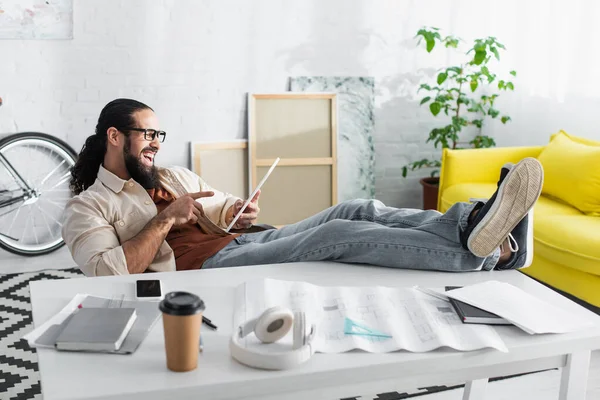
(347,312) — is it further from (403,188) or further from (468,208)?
(403,188)

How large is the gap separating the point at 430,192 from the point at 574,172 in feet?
4.02

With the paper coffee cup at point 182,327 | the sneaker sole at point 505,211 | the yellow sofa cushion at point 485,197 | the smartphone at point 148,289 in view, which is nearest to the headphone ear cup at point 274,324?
the paper coffee cup at point 182,327

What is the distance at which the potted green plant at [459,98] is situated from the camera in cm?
435

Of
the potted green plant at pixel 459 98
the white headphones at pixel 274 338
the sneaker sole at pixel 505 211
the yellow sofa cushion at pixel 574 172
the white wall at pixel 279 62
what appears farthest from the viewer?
the potted green plant at pixel 459 98

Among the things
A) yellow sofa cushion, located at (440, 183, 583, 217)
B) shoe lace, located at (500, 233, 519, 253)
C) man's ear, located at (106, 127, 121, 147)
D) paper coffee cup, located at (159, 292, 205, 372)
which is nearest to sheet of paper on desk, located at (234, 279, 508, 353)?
paper coffee cup, located at (159, 292, 205, 372)

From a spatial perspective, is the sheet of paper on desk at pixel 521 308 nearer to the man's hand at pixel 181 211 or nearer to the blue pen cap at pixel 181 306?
the blue pen cap at pixel 181 306

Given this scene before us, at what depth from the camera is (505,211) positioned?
77.5 inches

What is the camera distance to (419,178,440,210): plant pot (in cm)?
449

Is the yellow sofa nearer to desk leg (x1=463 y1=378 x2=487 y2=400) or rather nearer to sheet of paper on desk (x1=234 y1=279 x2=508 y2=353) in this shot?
desk leg (x1=463 y1=378 x2=487 y2=400)

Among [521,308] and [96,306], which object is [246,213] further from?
[521,308]

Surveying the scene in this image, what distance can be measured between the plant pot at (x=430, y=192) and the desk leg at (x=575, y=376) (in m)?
2.90

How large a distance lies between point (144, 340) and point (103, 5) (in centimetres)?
298

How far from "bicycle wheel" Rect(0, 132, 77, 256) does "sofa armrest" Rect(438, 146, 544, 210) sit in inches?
84.0

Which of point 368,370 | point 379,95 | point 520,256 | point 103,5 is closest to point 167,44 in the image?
point 103,5
